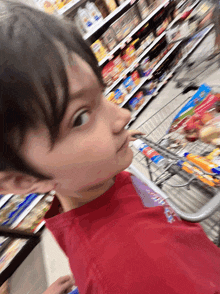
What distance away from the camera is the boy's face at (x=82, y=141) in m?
0.32

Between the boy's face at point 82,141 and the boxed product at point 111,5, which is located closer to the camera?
the boy's face at point 82,141

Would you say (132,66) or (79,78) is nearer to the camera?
(79,78)

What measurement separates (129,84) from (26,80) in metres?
2.52

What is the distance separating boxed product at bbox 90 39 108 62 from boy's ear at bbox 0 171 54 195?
77.3 inches

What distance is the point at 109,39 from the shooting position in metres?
Answer: 2.10

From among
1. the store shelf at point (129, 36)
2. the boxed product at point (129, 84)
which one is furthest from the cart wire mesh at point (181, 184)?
the boxed product at point (129, 84)

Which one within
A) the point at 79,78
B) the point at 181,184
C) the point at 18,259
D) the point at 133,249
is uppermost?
the point at 18,259

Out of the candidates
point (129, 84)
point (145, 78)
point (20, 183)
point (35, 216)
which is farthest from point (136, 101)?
point (20, 183)

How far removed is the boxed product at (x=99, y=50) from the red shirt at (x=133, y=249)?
6.46 ft

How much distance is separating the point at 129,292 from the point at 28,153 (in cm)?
35

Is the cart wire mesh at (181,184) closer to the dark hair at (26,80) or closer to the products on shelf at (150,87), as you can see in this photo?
the dark hair at (26,80)

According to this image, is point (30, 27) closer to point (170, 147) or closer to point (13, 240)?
point (170, 147)

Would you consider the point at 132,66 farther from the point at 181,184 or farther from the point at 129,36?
the point at 181,184

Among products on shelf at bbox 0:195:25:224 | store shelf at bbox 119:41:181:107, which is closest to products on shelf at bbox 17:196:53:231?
Answer: products on shelf at bbox 0:195:25:224
